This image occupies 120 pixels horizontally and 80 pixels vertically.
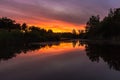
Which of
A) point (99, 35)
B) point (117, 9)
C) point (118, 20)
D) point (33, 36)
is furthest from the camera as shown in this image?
point (99, 35)

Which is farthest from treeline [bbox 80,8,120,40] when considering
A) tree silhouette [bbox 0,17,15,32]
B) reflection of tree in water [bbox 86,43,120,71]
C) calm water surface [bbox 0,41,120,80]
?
calm water surface [bbox 0,41,120,80]

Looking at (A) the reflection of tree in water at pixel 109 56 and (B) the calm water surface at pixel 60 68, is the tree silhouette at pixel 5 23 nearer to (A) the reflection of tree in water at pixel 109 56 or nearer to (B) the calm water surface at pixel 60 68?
(A) the reflection of tree in water at pixel 109 56

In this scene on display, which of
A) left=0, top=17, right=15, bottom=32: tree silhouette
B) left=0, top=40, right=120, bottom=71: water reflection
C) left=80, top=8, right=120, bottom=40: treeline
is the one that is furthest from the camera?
left=0, top=17, right=15, bottom=32: tree silhouette

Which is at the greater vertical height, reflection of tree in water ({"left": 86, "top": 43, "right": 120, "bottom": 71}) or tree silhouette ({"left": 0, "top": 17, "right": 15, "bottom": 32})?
tree silhouette ({"left": 0, "top": 17, "right": 15, "bottom": 32})

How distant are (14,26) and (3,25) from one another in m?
7.86

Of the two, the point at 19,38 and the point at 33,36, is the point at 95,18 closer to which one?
the point at 33,36

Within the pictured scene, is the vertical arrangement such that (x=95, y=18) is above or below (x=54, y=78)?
above

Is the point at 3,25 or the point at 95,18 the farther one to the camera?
the point at 95,18

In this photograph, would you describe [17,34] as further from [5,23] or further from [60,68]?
[60,68]

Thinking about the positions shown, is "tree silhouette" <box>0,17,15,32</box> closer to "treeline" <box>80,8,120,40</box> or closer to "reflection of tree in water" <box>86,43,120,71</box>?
"treeline" <box>80,8,120,40</box>

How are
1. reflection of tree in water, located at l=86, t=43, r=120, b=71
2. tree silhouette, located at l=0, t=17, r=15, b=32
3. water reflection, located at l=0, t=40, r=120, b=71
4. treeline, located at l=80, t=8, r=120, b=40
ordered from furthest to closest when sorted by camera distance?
tree silhouette, located at l=0, t=17, r=15, b=32 < treeline, located at l=80, t=8, r=120, b=40 < water reflection, located at l=0, t=40, r=120, b=71 < reflection of tree in water, located at l=86, t=43, r=120, b=71

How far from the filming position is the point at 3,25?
10488 centimetres

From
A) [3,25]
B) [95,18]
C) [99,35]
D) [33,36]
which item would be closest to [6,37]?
[33,36]

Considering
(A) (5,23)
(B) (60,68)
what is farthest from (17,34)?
(B) (60,68)
